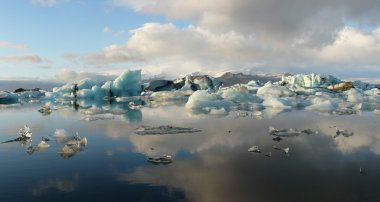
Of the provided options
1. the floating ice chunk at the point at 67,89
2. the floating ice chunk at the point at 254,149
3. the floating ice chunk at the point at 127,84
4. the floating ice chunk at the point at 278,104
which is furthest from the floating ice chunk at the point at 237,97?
the floating ice chunk at the point at 67,89

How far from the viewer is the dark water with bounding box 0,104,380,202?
20.9 ft

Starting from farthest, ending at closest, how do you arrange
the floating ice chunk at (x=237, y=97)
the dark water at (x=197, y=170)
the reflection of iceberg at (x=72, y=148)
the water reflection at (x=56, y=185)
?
the floating ice chunk at (x=237, y=97), the reflection of iceberg at (x=72, y=148), the water reflection at (x=56, y=185), the dark water at (x=197, y=170)

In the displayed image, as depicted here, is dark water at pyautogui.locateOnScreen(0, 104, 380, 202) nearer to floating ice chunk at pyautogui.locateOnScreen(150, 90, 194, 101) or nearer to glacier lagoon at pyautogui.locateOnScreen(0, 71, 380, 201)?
glacier lagoon at pyautogui.locateOnScreen(0, 71, 380, 201)

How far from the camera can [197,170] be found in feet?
25.9

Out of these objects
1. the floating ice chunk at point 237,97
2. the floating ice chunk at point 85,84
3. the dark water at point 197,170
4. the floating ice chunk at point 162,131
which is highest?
the floating ice chunk at point 85,84

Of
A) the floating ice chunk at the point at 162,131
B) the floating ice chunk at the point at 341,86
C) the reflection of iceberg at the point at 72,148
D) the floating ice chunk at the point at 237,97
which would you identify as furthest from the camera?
the floating ice chunk at the point at 341,86

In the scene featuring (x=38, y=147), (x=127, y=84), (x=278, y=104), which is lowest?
(x=38, y=147)

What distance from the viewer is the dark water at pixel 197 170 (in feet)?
20.9

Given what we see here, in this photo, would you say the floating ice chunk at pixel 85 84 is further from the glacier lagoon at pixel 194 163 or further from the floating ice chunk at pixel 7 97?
the glacier lagoon at pixel 194 163

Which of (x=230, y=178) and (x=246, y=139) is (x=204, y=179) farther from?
(x=246, y=139)

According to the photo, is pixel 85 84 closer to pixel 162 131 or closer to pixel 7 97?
pixel 7 97

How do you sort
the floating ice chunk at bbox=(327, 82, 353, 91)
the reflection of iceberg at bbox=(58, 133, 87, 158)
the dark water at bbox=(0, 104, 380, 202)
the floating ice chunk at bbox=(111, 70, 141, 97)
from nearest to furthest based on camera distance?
the dark water at bbox=(0, 104, 380, 202)
the reflection of iceberg at bbox=(58, 133, 87, 158)
the floating ice chunk at bbox=(111, 70, 141, 97)
the floating ice chunk at bbox=(327, 82, 353, 91)

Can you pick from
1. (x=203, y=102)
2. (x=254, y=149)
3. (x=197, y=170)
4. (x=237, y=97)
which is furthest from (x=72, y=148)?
(x=237, y=97)

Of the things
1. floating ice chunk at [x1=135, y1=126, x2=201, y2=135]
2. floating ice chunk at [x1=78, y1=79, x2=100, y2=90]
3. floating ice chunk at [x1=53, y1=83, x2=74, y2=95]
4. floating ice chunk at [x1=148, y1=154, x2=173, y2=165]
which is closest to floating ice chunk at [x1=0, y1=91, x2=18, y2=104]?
floating ice chunk at [x1=53, y1=83, x2=74, y2=95]
